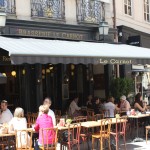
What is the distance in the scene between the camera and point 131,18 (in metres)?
18.1

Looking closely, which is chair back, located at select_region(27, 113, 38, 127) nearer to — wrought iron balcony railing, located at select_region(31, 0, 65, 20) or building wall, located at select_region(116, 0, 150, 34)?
wrought iron balcony railing, located at select_region(31, 0, 65, 20)

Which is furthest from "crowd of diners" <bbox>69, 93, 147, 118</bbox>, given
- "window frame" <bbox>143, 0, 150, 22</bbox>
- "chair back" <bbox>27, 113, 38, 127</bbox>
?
"window frame" <bbox>143, 0, 150, 22</bbox>

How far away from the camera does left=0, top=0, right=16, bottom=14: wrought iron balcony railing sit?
11.9 metres

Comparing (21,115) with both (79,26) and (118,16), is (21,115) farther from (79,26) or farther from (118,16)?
(118,16)

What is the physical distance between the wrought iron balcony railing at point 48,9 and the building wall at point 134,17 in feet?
12.2

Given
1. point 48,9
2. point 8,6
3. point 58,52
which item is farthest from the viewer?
point 48,9

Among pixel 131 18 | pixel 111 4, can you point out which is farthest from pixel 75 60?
pixel 131 18

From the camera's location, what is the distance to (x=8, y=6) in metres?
12.2

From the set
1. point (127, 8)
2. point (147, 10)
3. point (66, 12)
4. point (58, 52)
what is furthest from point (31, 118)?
point (147, 10)

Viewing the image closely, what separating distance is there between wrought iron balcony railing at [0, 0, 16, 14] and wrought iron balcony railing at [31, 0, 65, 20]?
79 cm

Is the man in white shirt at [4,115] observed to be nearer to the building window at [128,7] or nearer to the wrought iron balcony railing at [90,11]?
the wrought iron balcony railing at [90,11]

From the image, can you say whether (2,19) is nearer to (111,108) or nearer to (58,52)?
(58,52)

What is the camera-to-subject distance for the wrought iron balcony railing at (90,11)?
47.9 feet

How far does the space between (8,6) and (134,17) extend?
25.9 ft
